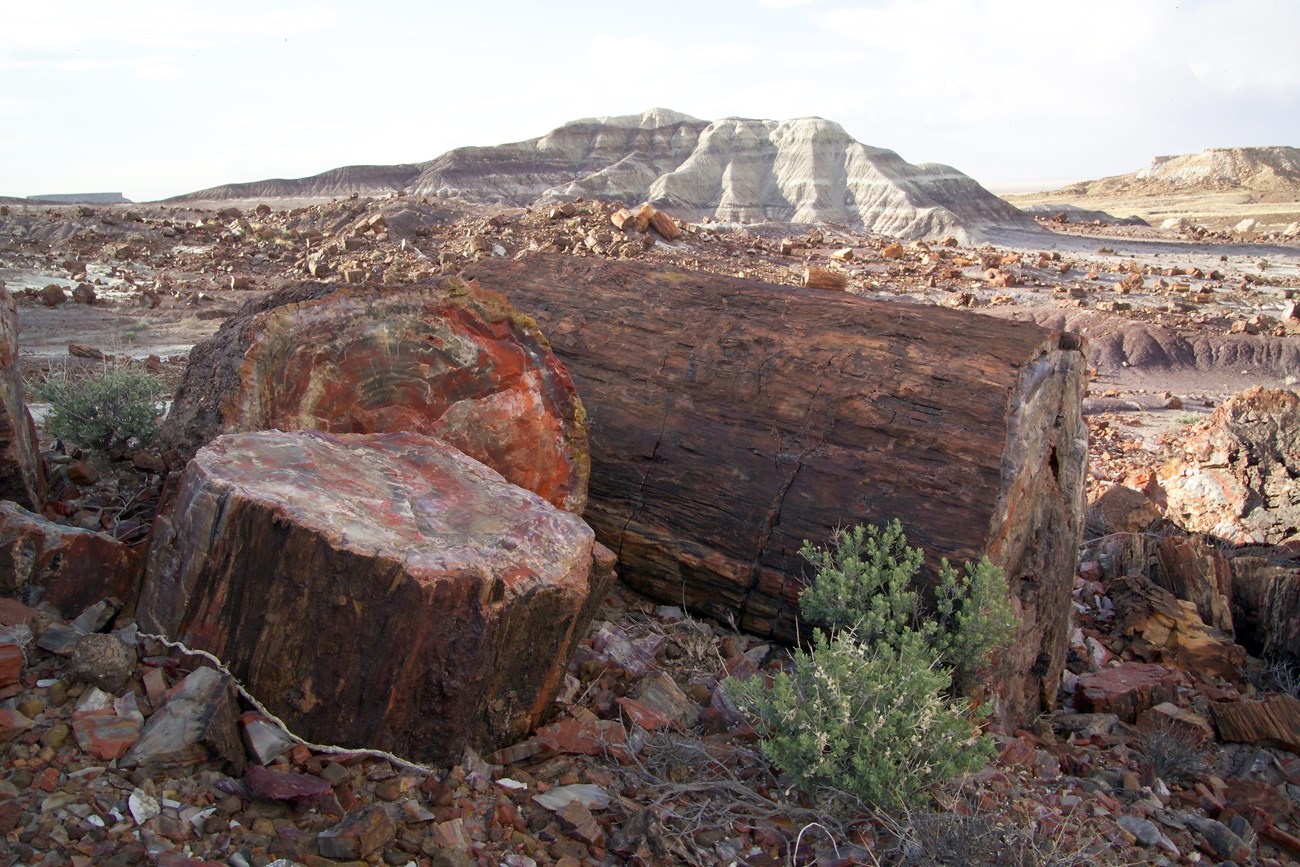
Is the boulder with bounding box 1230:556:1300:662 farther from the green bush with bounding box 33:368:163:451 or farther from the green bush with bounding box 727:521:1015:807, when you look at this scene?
the green bush with bounding box 33:368:163:451

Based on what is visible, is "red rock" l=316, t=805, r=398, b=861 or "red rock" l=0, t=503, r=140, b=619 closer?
"red rock" l=316, t=805, r=398, b=861

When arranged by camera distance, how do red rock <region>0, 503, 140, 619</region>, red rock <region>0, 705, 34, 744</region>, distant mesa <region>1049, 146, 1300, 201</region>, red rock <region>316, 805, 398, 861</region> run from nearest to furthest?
red rock <region>316, 805, 398, 861</region> → red rock <region>0, 705, 34, 744</region> → red rock <region>0, 503, 140, 619</region> → distant mesa <region>1049, 146, 1300, 201</region>

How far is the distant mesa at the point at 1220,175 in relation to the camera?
52.1m

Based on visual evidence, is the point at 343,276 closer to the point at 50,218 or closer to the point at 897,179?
the point at 50,218

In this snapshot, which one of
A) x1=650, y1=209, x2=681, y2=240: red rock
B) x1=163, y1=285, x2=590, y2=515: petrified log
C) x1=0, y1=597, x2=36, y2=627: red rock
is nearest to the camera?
x1=0, y1=597, x2=36, y2=627: red rock

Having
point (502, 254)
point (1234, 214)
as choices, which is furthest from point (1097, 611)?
point (1234, 214)

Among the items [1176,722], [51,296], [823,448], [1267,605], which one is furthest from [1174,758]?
[51,296]

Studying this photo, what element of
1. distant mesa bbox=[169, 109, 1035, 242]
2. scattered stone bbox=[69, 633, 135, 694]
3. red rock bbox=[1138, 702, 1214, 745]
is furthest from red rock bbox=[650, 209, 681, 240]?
scattered stone bbox=[69, 633, 135, 694]

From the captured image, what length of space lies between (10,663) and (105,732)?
329mm

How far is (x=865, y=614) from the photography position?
3.01m

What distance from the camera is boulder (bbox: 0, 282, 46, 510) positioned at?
3232 millimetres

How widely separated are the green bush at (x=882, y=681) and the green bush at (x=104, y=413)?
127 inches

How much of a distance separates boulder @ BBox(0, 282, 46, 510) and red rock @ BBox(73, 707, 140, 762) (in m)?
1.49

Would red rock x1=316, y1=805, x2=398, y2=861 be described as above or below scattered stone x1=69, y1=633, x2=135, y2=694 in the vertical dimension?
below
